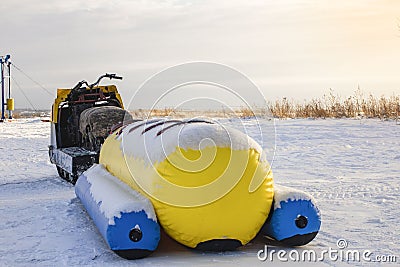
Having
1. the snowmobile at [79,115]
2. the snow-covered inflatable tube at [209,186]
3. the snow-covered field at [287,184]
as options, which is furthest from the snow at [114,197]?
the snowmobile at [79,115]

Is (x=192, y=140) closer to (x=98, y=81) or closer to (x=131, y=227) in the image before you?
(x=131, y=227)

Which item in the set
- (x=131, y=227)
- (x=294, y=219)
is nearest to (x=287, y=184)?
(x=294, y=219)

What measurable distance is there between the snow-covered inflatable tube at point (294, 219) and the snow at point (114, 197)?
3.00 ft

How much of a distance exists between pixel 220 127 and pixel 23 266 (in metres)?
1.70

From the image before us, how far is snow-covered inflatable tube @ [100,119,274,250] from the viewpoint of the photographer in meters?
3.78

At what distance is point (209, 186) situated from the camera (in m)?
3.79

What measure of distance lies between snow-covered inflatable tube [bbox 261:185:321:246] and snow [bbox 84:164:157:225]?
0.92m

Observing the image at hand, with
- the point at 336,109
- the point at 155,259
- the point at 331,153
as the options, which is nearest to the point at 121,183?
the point at 155,259

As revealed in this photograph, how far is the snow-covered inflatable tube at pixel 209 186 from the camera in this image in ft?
12.4

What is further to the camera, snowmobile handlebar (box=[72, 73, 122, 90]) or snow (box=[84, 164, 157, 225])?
snowmobile handlebar (box=[72, 73, 122, 90])

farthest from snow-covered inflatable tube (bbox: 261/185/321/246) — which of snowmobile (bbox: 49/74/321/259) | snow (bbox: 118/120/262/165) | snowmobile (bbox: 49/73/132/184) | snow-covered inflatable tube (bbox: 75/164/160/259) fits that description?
snowmobile (bbox: 49/73/132/184)

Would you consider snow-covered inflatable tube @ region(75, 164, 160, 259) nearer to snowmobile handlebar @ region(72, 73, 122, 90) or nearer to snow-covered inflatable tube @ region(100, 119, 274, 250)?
snow-covered inflatable tube @ region(100, 119, 274, 250)

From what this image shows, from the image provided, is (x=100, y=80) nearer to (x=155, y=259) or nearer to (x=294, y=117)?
(x=155, y=259)

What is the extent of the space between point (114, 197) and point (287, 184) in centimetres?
312
